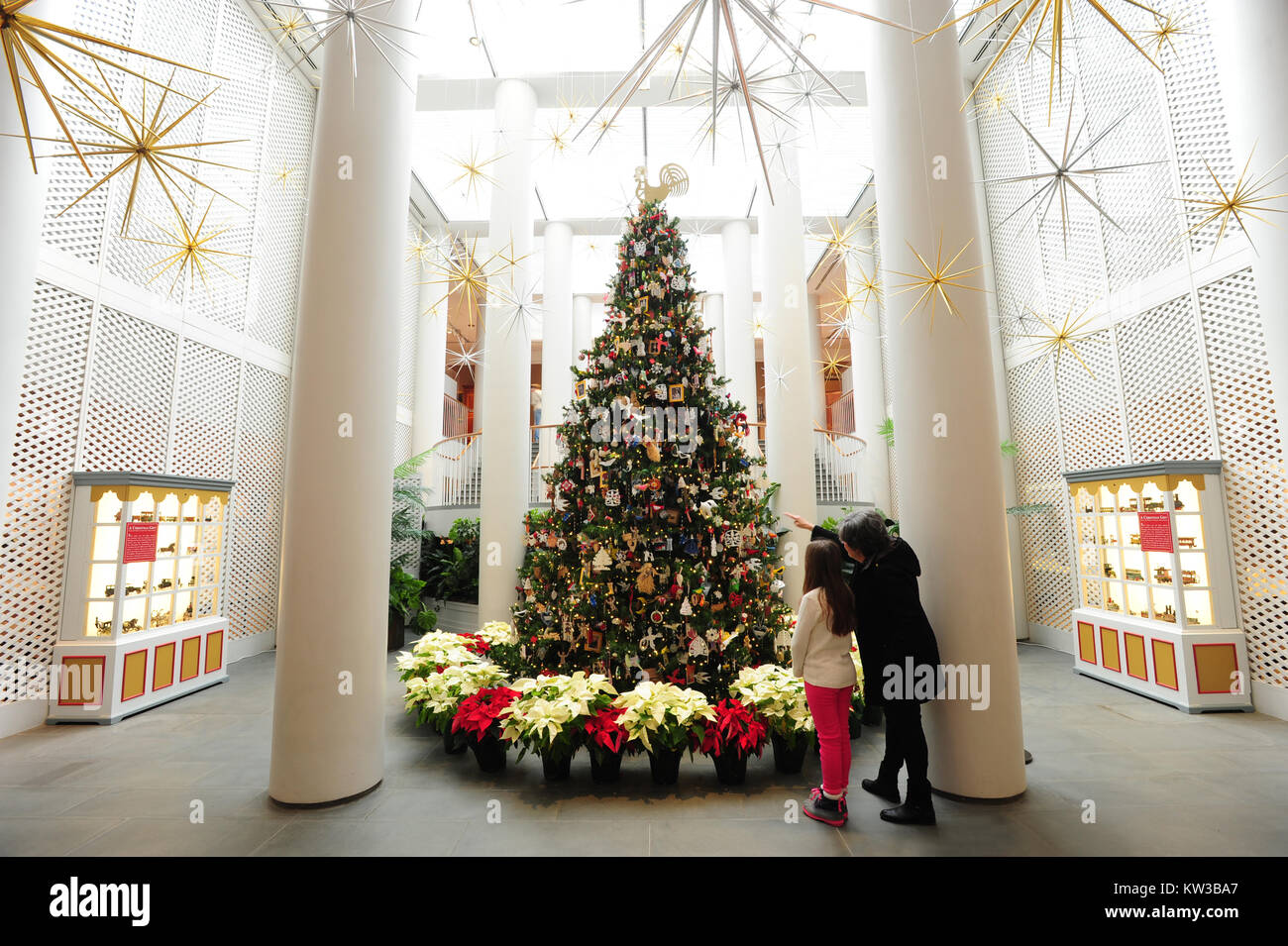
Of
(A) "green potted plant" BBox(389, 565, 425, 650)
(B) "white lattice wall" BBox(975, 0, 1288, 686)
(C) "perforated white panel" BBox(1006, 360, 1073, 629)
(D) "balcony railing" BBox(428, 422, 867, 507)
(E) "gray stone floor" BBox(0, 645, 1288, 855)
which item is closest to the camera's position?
(E) "gray stone floor" BBox(0, 645, 1288, 855)

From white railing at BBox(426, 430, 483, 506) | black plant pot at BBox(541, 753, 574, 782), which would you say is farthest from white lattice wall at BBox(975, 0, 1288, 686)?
white railing at BBox(426, 430, 483, 506)

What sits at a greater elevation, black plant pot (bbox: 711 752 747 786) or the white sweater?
the white sweater

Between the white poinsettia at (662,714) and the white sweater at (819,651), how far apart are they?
81 centimetres

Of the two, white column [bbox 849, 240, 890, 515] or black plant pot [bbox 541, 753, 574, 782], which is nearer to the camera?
black plant pot [bbox 541, 753, 574, 782]

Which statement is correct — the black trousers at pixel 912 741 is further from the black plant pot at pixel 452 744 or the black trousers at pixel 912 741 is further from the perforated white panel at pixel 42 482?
the perforated white panel at pixel 42 482

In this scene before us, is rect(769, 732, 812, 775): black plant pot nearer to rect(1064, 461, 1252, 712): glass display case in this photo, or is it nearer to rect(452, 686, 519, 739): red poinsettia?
rect(452, 686, 519, 739): red poinsettia

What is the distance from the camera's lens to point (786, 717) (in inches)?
151

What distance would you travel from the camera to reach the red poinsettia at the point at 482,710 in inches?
152

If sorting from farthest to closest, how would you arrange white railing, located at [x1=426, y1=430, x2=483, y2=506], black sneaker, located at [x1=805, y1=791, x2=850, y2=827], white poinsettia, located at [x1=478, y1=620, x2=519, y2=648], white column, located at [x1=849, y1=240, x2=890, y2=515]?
white column, located at [x1=849, y1=240, x2=890, y2=515] < white railing, located at [x1=426, y1=430, x2=483, y2=506] < white poinsettia, located at [x1=478, y1=620, x2=519, y2=648] < black sneaker, located at [x1=805, y1=791, x2=850, y2=827]

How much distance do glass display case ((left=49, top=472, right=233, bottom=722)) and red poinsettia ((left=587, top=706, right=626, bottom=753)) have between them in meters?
4.64

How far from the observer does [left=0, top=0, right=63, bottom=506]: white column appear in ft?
8.96

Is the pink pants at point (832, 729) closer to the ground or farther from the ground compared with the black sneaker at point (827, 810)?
farther from the ground

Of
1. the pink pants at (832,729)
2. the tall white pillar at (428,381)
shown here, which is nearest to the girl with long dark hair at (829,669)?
the pink pants at (832,729)

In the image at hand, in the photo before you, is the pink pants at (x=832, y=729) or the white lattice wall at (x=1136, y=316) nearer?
the pink pants at (x=832, y=729)
